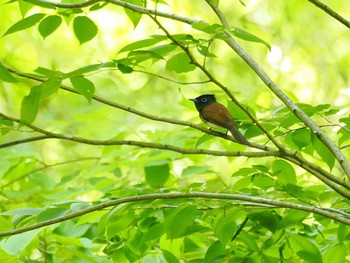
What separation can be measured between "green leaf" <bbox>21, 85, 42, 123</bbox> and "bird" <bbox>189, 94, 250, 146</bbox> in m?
0.58

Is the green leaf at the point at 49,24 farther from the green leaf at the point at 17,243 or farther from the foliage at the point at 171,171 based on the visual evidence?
the green leaf at the point at 17,243

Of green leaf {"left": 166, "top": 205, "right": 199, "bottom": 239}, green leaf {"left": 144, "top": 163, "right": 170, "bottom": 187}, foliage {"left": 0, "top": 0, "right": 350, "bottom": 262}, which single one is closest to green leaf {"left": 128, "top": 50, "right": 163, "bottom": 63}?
foliage {"left": 0, "top": 0, "right": 350, "bottom": 262}

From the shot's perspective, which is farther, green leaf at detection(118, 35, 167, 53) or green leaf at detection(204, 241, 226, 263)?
green leaf at detection(204, 241, 226, 263)

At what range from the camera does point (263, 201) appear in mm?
1557

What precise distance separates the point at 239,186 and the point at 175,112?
1.50 m

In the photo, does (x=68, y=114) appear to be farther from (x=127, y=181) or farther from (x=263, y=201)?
(x=263, y=201)

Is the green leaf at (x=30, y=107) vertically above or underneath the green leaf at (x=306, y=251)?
above

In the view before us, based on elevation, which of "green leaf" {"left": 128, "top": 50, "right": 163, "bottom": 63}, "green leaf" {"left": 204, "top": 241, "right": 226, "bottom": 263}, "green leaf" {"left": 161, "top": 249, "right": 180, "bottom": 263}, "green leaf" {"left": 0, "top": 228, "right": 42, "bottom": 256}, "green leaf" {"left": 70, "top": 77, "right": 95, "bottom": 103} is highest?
"green leaf" {"left": 128, "top": 50, "right": 163, "bottom": 63}

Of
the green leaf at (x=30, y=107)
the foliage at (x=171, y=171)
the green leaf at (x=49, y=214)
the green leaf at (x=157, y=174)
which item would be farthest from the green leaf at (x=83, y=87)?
the green leaf at (x=157, y=174)

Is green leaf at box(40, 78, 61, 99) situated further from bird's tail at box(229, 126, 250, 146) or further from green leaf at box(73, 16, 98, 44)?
bird's tail at box(229, 126, 250, 146)

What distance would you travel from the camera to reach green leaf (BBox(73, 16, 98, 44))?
185 centimetres

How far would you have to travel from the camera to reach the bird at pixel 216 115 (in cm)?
203

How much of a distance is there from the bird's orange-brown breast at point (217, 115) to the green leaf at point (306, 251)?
451 millimetres

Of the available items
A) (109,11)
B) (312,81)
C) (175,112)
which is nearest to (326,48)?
(312,81)
